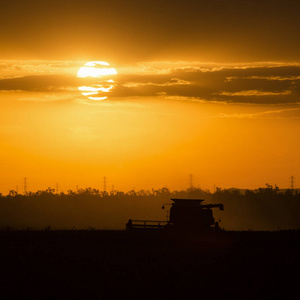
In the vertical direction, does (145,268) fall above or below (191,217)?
above

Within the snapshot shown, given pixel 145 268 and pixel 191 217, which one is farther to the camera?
pixel 191 217

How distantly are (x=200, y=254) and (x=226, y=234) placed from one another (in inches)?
686

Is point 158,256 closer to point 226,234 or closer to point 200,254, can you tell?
point 200,254

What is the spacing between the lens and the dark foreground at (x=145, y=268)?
86.0ft

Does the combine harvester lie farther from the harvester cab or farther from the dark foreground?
the dark foreground

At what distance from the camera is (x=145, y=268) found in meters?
32.3

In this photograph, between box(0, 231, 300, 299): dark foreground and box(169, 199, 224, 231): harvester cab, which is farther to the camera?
box(169, 199, 224, 231): harvester cab

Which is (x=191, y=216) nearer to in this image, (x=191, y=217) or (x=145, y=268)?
(x=191, y=217)

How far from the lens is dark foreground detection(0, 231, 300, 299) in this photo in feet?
86.0

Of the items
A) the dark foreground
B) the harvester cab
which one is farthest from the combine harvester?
the dark foreground

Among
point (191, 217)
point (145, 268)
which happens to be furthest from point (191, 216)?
point (145, 268)

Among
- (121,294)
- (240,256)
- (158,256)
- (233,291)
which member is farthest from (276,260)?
(121,294)

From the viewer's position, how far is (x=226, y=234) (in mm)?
56250

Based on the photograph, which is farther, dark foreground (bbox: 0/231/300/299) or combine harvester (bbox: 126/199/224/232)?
combine harvester (bbox: 126/199/224/232)
